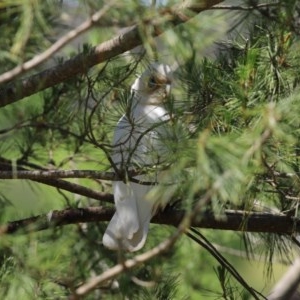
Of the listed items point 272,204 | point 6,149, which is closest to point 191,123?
point 272,204

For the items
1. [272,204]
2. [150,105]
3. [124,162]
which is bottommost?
[272,204]

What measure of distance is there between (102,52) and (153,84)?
1.09 ft

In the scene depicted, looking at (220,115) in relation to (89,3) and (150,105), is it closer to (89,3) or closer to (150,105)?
(89,3)

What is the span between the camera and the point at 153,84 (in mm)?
1756

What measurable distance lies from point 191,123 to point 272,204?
21.5 inches

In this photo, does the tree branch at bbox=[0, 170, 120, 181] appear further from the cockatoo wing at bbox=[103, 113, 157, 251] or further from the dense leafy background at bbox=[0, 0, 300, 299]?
the cockatoo wing at bbox=[103, 113, 157, 251]

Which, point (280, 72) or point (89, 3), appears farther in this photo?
point (280, 72)

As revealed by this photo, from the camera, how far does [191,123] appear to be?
4.51 feet

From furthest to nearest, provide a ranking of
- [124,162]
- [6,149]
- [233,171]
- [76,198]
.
A: [76,198]
[6,149]
[124,162]
[233,171]

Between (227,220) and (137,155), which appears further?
(227,220)

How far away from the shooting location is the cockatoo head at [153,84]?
65.9 inches

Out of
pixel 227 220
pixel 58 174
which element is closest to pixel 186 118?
pixel 58 174

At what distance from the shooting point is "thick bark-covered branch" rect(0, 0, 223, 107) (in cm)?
119

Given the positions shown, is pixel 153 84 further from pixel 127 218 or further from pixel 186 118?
pixel 186 118
